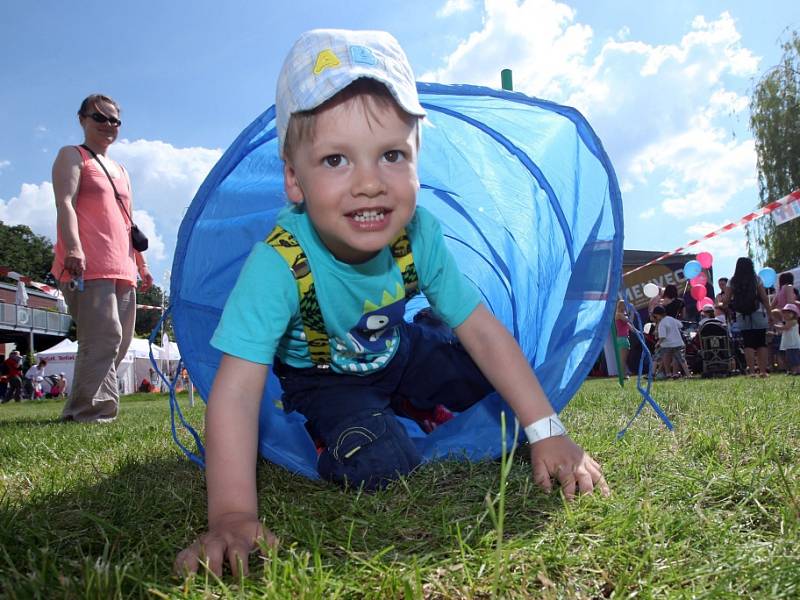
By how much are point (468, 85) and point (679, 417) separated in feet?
5.55

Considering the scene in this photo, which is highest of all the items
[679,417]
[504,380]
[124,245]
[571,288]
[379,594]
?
[124,245]

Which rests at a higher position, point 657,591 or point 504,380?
point 504,380

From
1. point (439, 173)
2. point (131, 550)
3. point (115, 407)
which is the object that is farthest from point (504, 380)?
point (115, 407)

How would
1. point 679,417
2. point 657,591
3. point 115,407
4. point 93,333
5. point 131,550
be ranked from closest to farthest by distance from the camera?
point 657,591, point 131,550, point 679,417, point 93,333, point 115,407

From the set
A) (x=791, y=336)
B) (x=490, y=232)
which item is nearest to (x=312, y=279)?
(x=490, y=232)

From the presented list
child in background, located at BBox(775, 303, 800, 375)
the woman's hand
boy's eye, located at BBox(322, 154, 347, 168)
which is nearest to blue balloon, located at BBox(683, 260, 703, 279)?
child in background, located at BBox(775, 303, 800, 375)

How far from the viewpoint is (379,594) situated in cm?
98

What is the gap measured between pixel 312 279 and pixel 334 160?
1.19ft

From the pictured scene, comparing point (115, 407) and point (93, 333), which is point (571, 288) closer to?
point (93, 333)

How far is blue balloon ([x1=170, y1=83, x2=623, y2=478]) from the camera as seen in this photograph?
2.21 metres

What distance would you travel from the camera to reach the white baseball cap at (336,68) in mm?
1614

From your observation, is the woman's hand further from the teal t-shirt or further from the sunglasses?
the teal t-shirt

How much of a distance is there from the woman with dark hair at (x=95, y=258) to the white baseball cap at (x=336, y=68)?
8.90 feet

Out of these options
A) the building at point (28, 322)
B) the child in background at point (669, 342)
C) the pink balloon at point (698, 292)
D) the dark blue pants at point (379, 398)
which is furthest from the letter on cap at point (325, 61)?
the building at point (28, 322)
